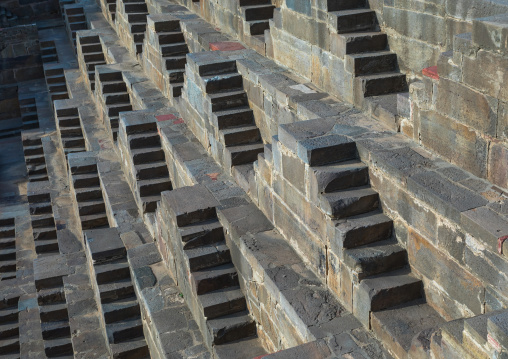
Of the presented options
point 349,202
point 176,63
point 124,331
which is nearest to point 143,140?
point 176,63

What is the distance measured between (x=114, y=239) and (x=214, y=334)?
270 cm

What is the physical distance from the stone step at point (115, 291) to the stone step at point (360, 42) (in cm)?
358

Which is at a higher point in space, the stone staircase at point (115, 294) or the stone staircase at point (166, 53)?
the stone staircase at point (166, 53)

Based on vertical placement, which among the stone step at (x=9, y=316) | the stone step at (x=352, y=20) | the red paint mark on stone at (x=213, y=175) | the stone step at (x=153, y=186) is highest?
the stone step at (x=352, y=20)

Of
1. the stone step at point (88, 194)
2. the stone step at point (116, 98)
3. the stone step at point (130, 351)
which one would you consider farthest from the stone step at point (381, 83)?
the stone step at point (116, 98)

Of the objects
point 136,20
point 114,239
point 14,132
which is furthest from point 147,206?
point 14,132

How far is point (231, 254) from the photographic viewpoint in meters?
6.68

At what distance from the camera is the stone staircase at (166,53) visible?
10.5 m

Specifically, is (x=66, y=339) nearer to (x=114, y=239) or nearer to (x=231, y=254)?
(x=114, y=239)

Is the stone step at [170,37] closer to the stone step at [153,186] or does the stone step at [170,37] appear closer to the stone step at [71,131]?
the stone step at [153,186]

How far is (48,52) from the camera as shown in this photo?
741 inches

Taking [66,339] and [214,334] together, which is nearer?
[214,334]

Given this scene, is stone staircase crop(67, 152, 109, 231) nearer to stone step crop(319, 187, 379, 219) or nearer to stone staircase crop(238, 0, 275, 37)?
stone staircase crop(238, 0, 275, 37)

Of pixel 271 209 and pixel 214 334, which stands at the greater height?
pixel 271 209
